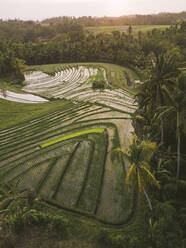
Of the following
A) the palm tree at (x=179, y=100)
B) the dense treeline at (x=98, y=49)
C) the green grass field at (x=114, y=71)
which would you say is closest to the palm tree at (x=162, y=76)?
the palm tree at (x=179, y=100)

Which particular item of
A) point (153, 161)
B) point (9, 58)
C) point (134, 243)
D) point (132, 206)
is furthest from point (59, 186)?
point (9, 58)

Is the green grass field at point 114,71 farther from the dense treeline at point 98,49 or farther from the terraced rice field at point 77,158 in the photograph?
→ the terraced rice field at point 77,158

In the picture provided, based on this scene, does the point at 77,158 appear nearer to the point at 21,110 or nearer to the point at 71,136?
the point at 71,136

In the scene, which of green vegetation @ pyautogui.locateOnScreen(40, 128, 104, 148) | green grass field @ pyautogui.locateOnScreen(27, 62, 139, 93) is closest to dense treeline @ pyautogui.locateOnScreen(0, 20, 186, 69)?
green grass field @ pyautogui.locateOnScreen(27, 62, 139, 93)

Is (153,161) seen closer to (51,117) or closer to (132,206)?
(132,206)

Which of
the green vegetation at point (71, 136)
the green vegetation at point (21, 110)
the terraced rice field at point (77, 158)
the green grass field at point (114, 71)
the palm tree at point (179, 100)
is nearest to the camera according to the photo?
the palm tree at point (179, 100)

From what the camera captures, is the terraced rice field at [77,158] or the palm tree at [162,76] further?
the terraced rice field at [77,158]

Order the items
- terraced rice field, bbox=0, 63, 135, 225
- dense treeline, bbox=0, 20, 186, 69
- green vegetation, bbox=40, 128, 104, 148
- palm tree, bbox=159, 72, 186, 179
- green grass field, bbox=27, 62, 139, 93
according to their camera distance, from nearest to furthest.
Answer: palm tree, bbox=159, 72, 186, 179, terraced rice field, bbox=0, 63, 135, 225, green vegetation, bbox=40, 128, 104, 148, green grass field, bbox=27, 62, 139, 93, dense treeline, bbox=0, 20, 186, 69

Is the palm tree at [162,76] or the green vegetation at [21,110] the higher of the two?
the palm tree at [162,76]

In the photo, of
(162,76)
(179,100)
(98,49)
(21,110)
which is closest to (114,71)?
(98,49)

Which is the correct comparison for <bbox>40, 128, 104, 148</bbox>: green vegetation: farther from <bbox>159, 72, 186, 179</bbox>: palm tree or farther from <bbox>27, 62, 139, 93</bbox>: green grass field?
<bbox>27, 62, 139, 93</bbox>: green grass field
